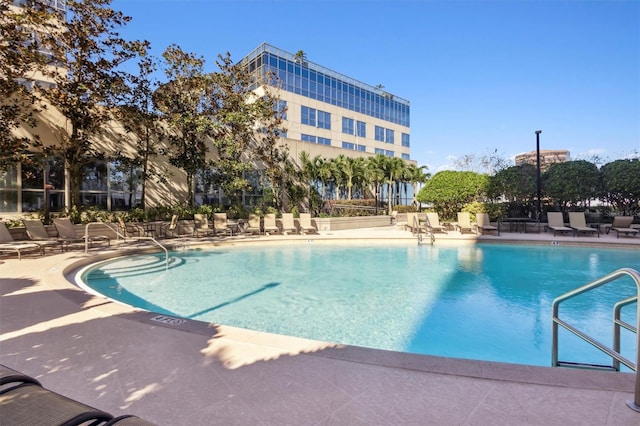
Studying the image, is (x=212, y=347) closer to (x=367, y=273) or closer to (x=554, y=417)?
(x=554, y=417)

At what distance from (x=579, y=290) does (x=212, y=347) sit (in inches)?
138

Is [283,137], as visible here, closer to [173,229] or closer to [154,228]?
[173,229]

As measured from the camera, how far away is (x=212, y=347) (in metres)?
3.36

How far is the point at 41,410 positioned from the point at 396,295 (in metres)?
6.59

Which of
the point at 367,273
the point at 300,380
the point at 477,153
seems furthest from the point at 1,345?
the point at 477,153

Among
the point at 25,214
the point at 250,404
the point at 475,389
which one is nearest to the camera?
the point at 250,404

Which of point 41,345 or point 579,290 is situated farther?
point 41,345

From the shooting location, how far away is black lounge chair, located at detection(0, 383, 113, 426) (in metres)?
1.10

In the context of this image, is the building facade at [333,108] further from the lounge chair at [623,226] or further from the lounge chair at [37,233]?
the lounge chair at [37,233]

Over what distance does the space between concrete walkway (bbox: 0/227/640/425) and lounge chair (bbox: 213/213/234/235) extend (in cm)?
1123

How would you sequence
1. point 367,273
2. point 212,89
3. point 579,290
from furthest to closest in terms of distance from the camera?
point 212,89
point 367,273
point 579,290

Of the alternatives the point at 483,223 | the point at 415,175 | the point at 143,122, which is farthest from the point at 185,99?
the point at 415,175

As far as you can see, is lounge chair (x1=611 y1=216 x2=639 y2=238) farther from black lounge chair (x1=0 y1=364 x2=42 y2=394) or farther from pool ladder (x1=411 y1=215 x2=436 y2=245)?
black lounge chair (x1=0 y1=364 x2=42 y2=394)

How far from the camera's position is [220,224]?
49.8ft
